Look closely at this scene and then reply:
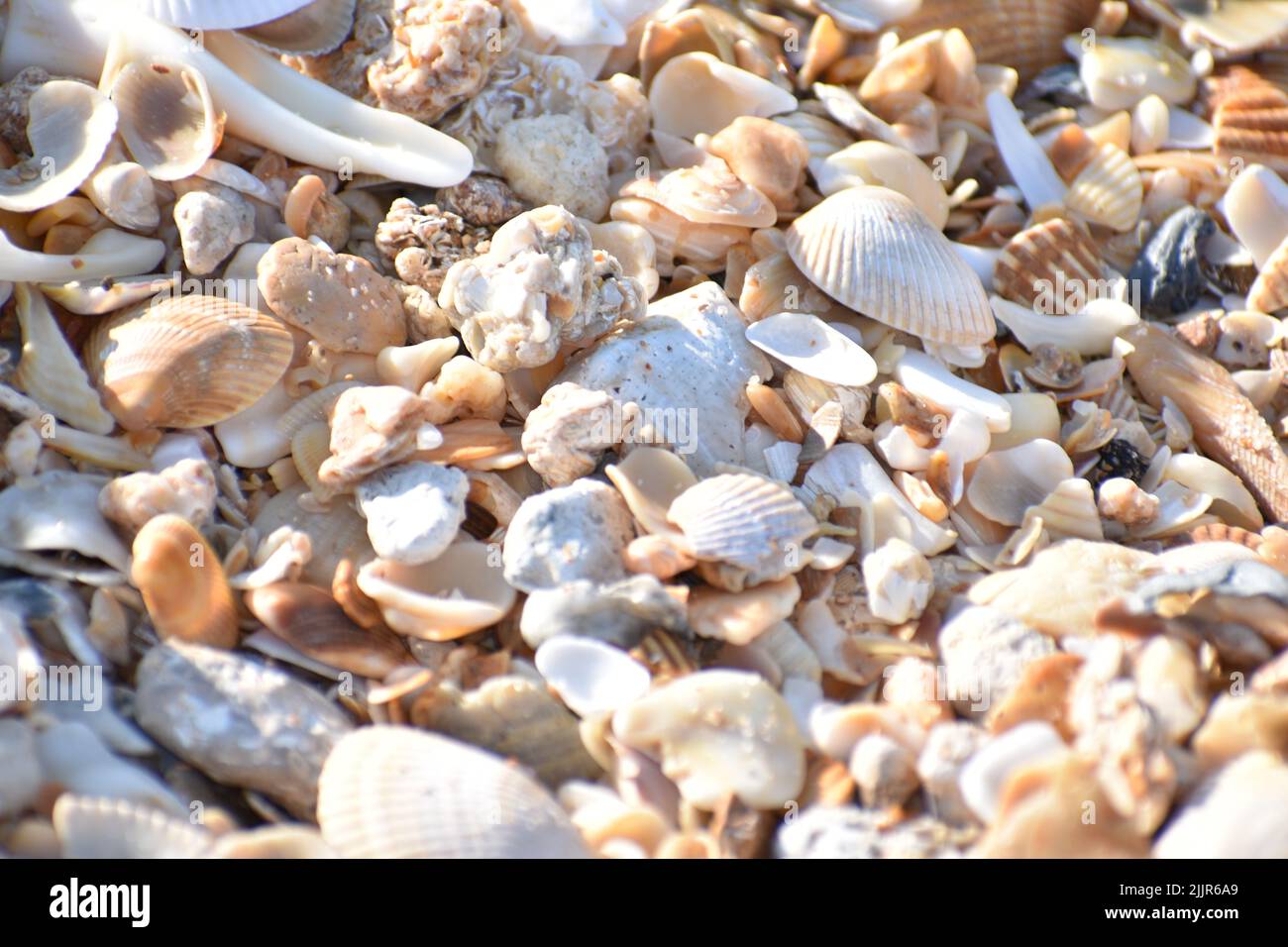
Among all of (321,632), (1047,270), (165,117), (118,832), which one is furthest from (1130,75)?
(118,832)

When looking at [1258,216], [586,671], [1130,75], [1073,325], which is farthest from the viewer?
[1130,75]

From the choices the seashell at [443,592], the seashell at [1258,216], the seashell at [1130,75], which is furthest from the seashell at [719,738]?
the seashell at [1130,75]

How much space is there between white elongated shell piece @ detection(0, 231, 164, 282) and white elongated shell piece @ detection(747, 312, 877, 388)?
4.37ft

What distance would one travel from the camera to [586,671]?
1943 mm

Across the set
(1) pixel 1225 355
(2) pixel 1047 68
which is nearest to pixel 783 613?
(1) pixel 1225 355

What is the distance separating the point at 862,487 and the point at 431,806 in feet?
3.65

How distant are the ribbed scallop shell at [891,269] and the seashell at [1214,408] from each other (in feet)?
1.50

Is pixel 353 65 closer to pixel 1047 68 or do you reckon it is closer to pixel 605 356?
pixel 605 356

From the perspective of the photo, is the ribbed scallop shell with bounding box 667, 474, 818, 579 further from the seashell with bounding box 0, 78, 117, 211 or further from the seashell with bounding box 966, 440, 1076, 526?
the seashell with bounding box 0, 78, 117, 211

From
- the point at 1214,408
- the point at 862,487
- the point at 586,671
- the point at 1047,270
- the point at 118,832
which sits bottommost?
the point at 118,832

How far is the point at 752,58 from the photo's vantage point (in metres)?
2.92

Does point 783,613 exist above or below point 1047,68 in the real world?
below

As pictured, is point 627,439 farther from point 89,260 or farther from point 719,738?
point 89,260
